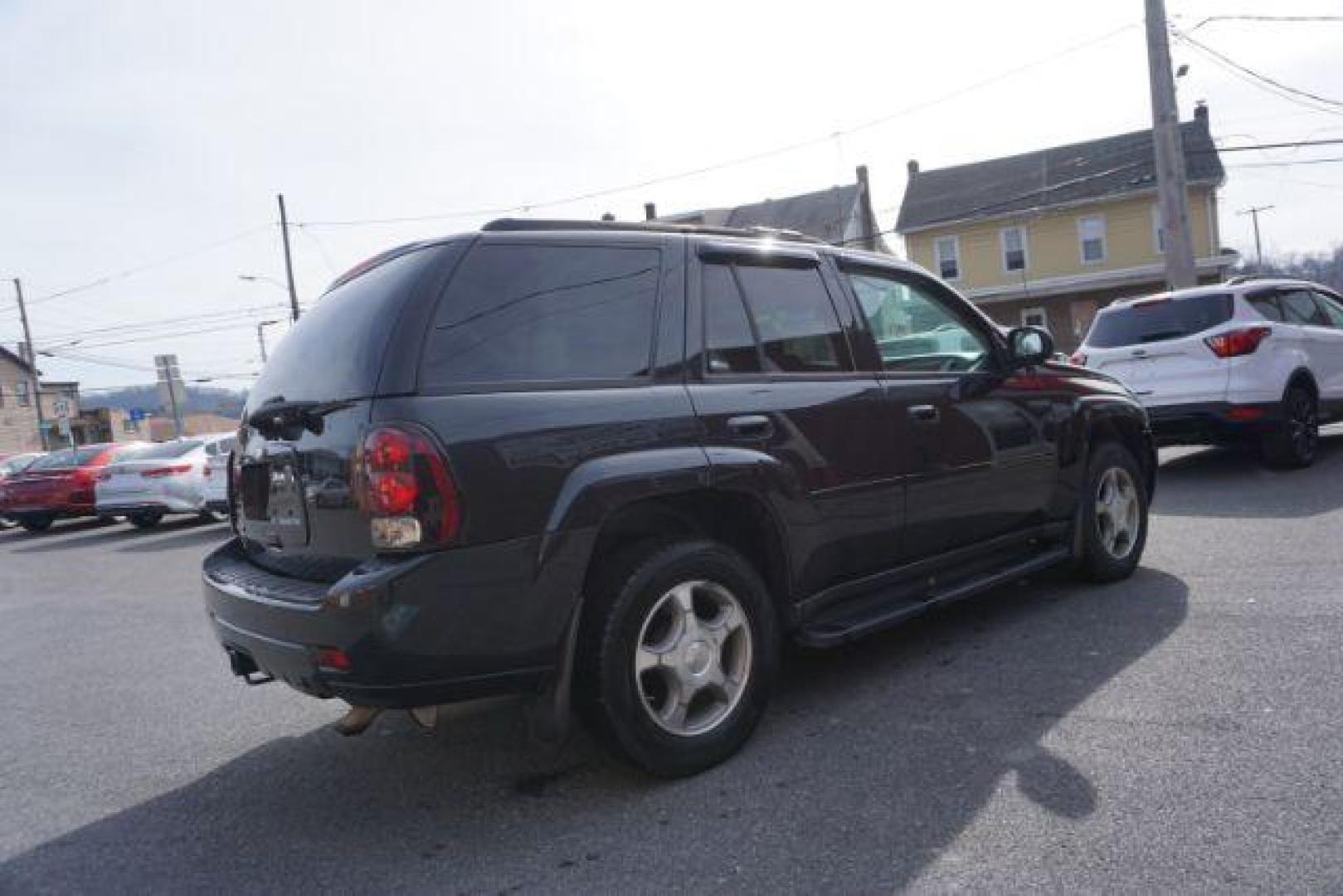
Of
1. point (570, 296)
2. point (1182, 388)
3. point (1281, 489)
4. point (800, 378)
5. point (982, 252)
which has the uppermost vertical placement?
point (982, 252)

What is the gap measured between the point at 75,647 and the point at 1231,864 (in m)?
6.65

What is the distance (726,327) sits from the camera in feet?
11.8

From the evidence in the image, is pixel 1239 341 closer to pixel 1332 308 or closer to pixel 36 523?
pixel 1332 308

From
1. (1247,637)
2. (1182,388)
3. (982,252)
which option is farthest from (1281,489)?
(982,252)

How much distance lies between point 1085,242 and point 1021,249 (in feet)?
6.69

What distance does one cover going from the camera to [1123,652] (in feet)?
13.6

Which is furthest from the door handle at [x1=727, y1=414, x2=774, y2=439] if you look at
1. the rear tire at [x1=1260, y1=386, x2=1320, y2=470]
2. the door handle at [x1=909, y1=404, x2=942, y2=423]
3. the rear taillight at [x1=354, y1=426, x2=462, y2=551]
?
the rear tire at [x1=1260, y1=386, x2=1320, y2=470]

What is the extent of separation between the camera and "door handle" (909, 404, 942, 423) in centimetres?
412

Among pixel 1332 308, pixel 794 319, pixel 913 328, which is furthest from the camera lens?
pixel 1332 308

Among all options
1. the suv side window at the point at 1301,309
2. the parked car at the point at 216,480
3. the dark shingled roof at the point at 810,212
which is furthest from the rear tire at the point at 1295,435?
the dark shingled roof at the point at 810,212

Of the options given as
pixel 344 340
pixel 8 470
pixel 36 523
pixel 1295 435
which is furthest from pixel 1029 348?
pixel 8 470

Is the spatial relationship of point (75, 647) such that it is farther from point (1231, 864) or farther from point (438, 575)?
point (1231, 864)

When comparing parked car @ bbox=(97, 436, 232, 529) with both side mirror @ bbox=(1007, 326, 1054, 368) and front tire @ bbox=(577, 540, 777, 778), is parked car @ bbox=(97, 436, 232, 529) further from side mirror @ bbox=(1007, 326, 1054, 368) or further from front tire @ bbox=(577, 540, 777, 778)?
front tire @ bbox=(577, 540, 777, 778)

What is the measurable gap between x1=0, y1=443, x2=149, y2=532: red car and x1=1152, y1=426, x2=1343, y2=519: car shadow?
1510cm
